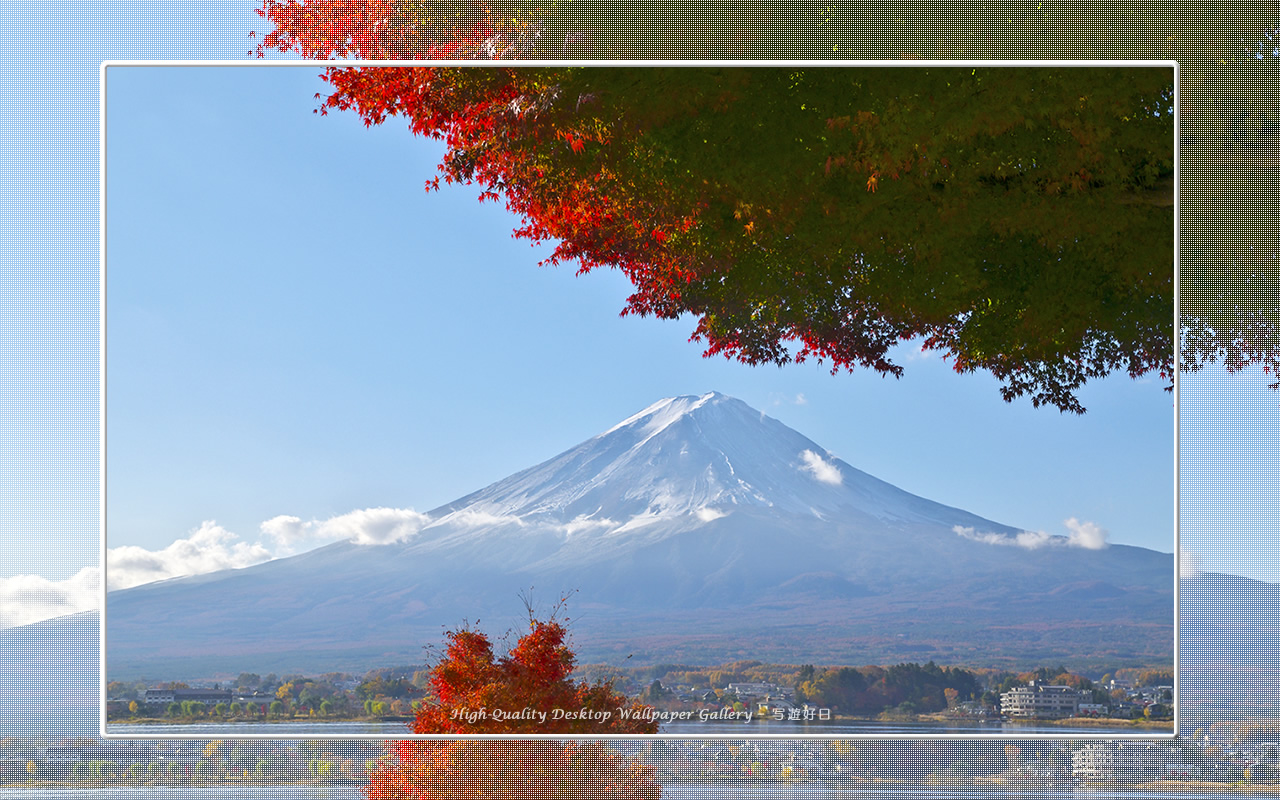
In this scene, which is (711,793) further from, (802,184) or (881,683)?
(802,184)

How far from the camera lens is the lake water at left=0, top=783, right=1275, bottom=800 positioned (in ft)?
13.8

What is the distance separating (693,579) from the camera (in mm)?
4055


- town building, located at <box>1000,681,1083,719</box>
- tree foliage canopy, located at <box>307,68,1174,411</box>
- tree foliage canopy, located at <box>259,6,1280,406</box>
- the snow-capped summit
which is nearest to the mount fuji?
the snow-capped summit

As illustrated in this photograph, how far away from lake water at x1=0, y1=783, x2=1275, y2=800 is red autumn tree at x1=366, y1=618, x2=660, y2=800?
217 millimetres

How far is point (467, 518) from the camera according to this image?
404cm

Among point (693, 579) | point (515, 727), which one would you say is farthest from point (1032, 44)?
point (515, 727)

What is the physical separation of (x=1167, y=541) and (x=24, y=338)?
5173 mm

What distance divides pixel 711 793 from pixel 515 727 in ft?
3.09

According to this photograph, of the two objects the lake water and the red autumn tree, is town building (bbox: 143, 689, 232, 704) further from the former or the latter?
the red autumn tree

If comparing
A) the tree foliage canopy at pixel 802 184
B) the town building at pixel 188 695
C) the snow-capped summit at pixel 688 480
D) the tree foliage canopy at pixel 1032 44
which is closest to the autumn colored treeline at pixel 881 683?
the snow-capped summit at pixel 688 480

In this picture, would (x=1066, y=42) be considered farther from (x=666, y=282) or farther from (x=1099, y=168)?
(x=666, y=282)

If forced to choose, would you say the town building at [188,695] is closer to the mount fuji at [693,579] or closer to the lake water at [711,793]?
the mount fuji at [693,579]

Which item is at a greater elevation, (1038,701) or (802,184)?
(802,184)

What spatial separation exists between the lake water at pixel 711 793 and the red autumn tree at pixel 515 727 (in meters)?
0.22
